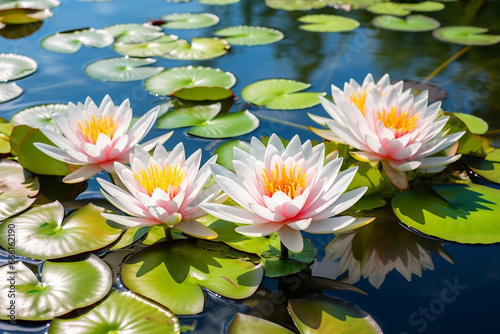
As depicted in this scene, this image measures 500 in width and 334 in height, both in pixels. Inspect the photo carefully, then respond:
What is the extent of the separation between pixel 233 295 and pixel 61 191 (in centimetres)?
103

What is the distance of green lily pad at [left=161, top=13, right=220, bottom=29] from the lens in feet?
13.7

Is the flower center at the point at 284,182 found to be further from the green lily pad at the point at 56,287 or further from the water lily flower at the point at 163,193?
the green lily pad at the point at 56,287

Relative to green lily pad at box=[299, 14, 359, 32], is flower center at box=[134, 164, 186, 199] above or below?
above

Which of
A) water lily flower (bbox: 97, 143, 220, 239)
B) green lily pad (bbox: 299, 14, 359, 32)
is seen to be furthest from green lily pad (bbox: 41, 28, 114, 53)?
water lily flower (bbox: 97, 143, 220, 239)

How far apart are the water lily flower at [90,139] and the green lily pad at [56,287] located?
43 centimetres

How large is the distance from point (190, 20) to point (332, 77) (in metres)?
1.88

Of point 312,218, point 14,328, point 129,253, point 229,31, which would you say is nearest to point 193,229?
point 129,253

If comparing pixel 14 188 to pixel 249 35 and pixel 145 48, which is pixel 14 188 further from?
pixel 249 35

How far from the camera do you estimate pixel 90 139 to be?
5.79ft

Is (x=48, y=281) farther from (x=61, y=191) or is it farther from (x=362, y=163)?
(x=362, y=163)

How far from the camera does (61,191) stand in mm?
1933

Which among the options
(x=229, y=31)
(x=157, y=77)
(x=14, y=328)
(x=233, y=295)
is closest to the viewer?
(x=14, y=328)

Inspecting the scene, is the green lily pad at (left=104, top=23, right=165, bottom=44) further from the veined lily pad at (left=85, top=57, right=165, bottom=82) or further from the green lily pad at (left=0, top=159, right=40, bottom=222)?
the green lily pad at (left=0, top=159, right=40, bottom=222)

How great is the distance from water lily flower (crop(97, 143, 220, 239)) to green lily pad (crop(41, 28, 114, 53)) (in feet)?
7.90
